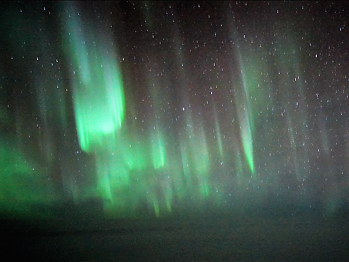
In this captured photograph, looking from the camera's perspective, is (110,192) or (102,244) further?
(110,192)

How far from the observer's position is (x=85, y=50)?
0.91 m

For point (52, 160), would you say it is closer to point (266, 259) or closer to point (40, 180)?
point (40, 180)

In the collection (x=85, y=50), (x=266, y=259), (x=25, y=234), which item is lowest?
(x=266, y=259)

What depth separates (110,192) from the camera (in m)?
0.95

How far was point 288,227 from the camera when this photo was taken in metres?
0.86

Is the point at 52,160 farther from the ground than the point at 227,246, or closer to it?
farther from the ground

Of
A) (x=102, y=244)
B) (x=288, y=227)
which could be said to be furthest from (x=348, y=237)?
(x=102, y=244)

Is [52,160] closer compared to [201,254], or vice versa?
[201,254]

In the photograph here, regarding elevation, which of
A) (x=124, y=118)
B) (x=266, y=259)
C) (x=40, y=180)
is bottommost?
(x=266, y=259)

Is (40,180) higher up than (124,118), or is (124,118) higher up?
(124,118)

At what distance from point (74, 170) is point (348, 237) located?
2.50 feet

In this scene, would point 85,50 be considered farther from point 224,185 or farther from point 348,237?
point 348,237

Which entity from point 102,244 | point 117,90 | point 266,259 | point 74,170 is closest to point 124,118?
point 117,90

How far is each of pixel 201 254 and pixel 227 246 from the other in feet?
0.23
